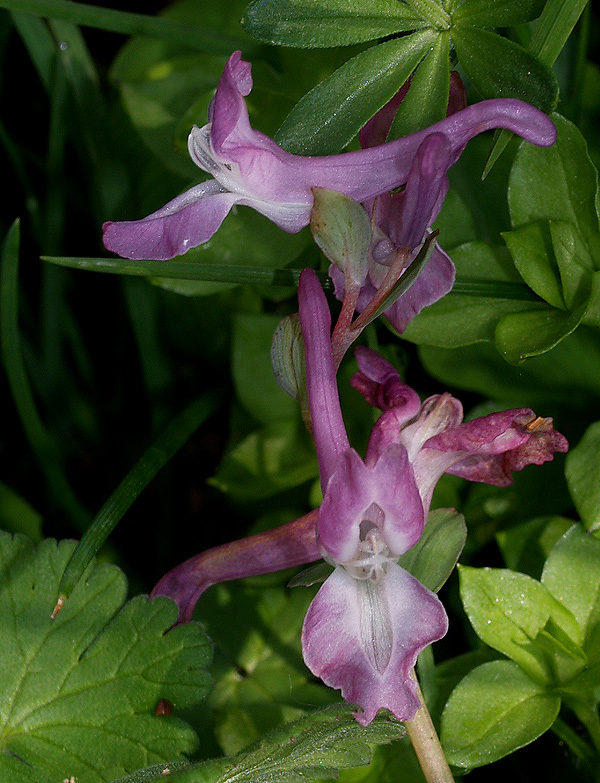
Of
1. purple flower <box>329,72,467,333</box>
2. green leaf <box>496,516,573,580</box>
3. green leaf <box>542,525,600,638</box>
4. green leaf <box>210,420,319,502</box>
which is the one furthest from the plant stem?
green leaf <box>210,420,319,502</box>

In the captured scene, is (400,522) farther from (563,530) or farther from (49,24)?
(49,24)

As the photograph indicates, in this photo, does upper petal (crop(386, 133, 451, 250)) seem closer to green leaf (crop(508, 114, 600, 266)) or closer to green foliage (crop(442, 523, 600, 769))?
green leaf (crop(508, 114, 600, 266))

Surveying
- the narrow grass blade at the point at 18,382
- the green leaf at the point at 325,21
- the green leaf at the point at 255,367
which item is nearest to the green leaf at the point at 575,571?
the green leaf at the point at 255,367

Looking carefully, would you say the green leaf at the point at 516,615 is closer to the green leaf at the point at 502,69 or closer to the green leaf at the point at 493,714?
the green leaf at the point at 493,714

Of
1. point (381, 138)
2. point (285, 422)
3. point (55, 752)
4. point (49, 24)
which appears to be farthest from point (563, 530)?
point (49, 24)

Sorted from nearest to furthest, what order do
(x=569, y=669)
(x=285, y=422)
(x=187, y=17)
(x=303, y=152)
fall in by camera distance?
(x=303, y=152)
(x=569, y=669)
(x=285, y=422)
(x=187, y=17)
